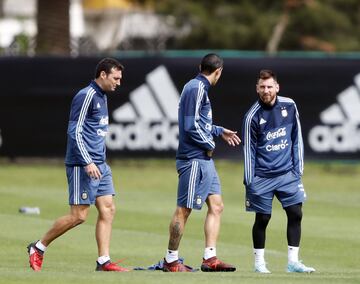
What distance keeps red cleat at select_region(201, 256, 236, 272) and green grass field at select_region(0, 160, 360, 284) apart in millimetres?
171

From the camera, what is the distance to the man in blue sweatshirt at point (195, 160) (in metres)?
13.5

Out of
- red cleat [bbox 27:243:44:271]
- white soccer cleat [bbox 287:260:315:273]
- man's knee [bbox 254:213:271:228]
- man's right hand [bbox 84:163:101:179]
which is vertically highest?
man's right hand [bbox 84:163:101:179]

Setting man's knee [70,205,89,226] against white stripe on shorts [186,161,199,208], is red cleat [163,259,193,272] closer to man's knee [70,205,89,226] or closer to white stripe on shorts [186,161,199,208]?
white stripe on shorts [186,161,199,208]

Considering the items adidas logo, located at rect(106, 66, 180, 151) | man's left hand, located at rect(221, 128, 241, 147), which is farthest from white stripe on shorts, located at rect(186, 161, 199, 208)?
adidas logo, located at rect(106, 66, 180, 151)

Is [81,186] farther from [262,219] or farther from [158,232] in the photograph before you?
[158,232]

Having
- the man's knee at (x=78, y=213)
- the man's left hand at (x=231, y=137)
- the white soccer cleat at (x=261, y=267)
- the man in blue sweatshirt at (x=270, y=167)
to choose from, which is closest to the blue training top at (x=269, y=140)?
the man in blue sweatshirt at (x=270, y=167)

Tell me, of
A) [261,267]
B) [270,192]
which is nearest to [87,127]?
[270,192]

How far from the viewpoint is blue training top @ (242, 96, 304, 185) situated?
1368 cm

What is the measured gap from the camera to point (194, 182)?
1357 cm

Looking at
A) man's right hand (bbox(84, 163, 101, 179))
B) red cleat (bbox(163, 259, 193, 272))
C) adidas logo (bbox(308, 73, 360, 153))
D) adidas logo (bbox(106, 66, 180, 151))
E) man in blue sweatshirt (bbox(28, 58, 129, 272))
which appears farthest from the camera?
adidas logo (bbox(106, 66, 180, 151))

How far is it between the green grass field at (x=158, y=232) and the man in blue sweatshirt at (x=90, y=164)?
0.35 metres

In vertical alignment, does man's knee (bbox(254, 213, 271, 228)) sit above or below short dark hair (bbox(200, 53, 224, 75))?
below

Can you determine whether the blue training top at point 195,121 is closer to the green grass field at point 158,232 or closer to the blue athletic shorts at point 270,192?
the blue athletic shorts at point 270,192

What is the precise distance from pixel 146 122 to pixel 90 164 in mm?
14202
